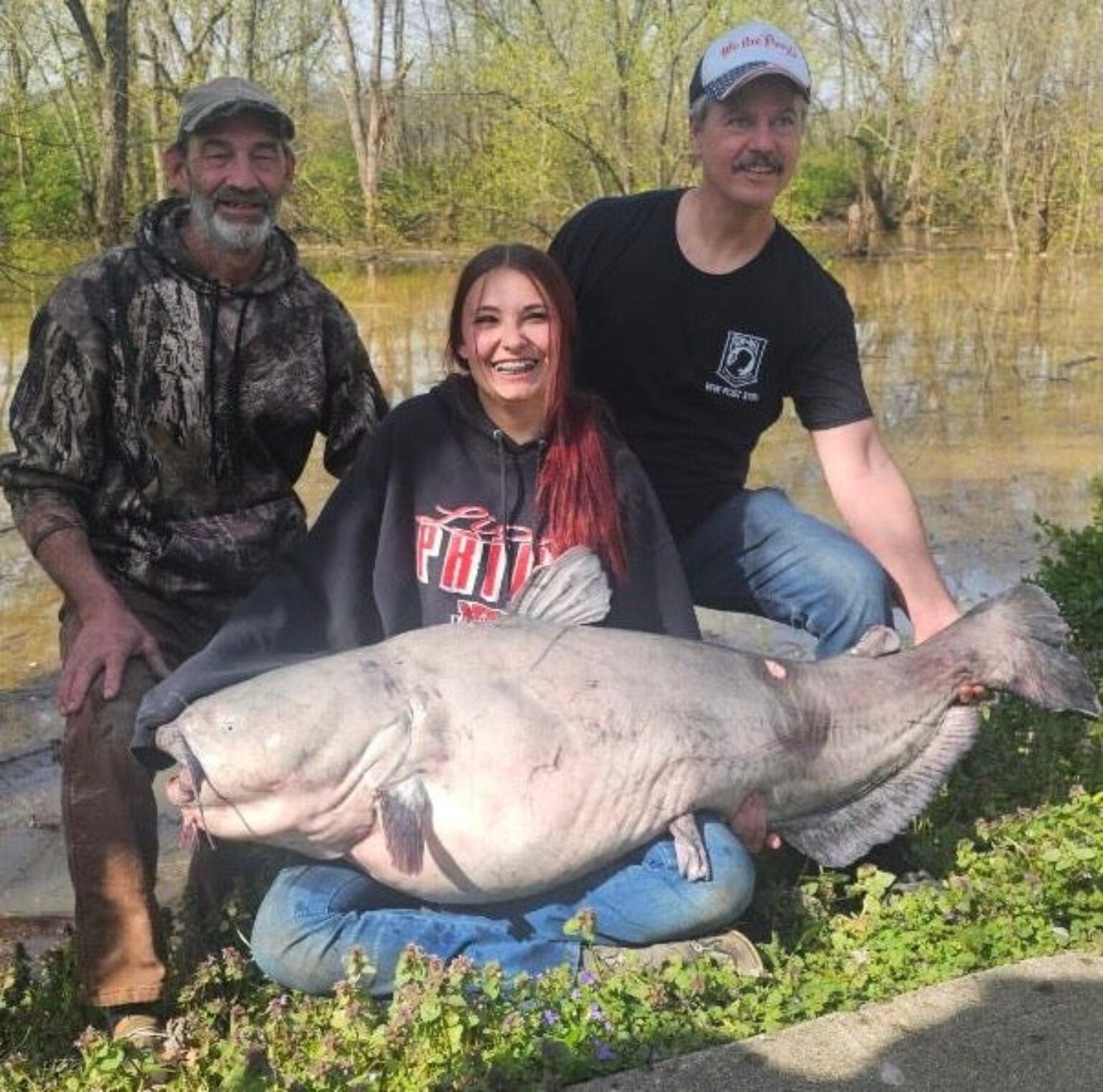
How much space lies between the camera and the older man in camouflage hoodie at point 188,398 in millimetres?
3732

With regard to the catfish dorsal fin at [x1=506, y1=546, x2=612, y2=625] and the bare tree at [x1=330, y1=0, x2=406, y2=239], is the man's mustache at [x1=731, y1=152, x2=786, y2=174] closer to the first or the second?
the catfish dorsal fin at [x1=506, y1=546, x2=612, y2=625]

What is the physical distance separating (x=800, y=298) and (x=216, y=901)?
2.39m

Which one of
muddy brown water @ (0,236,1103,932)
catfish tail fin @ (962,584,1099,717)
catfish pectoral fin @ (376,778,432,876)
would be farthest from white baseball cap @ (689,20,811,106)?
muddy brown water @ (0,236,1103,932)

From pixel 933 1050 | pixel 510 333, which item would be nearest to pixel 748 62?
pixel 510 333

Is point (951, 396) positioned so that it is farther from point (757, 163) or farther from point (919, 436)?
point (757, 163)

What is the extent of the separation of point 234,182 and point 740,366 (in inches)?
60.7

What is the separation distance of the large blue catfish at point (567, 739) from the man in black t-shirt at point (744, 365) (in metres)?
0.49

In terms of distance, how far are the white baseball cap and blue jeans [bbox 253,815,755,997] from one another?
82.0 inches

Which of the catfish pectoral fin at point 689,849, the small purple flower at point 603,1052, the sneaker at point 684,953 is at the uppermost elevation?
the catfish pectoral fin at point 689,849

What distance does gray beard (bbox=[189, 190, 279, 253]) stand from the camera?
12.5 ft

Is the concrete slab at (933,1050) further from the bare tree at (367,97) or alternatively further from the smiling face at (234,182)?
the bare tree at (367,97)

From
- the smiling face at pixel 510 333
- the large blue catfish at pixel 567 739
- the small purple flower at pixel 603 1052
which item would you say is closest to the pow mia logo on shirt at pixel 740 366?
the smiling face at pixel 510 333

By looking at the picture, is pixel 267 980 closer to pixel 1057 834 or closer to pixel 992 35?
pixel 1057 834

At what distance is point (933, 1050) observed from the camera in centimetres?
267
